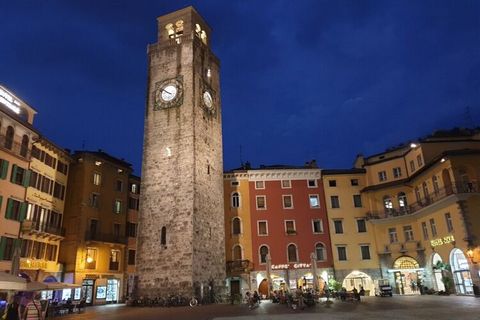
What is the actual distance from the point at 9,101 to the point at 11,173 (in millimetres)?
5685

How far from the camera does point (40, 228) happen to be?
29.2 meters

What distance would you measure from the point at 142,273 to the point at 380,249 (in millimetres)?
21458

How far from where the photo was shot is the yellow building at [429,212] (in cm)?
2788

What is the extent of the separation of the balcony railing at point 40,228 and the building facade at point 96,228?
0.86m

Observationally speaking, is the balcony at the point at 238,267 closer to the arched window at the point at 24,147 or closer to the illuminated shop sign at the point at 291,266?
the illuminated shop sign at the point at 291,266

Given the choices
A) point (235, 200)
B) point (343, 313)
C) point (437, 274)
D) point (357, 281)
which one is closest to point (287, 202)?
point (235, 200)

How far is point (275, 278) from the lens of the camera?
121ft

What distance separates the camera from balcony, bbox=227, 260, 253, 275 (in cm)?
3594

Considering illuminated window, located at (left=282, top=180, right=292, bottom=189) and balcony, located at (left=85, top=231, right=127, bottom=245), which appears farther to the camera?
illuminated window, located at (left=282, top=180, right=292, bottom=189)

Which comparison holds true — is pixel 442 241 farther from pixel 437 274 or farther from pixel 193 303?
pixel 193 303

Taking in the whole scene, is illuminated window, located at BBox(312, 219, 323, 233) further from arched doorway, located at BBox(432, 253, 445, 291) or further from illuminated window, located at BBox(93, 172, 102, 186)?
illuminated window, located at BBox(93, 172, 102, 186)

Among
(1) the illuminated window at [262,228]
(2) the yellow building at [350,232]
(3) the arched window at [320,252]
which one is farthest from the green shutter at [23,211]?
(2) the yellow building at [350,232]

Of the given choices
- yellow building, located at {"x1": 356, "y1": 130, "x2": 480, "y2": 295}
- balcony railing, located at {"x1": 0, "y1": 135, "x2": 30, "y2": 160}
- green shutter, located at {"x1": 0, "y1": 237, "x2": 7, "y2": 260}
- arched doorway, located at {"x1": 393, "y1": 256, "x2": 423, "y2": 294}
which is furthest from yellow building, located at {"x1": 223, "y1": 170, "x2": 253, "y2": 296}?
green shutter, located at {"x1": 0, "y1": 237, "x2": 7, "y2": 260}

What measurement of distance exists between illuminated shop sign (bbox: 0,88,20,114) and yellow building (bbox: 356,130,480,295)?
30654 mm
